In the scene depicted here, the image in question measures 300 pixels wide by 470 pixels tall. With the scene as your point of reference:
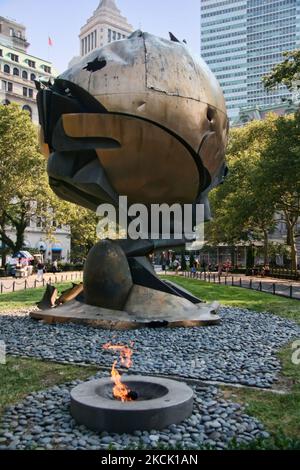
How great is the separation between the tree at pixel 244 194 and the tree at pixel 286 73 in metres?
3.94

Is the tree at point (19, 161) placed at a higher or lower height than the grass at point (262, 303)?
higher

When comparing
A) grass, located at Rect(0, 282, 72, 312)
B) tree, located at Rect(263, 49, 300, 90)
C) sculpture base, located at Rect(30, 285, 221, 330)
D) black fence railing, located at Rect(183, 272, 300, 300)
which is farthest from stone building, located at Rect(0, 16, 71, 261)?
sculpture base, located at Rect(30, 285, 221, 330)

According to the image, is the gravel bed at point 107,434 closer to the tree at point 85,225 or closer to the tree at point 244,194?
the tree at point 244,194

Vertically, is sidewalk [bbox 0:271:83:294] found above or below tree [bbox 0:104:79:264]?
below

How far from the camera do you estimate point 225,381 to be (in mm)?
7535

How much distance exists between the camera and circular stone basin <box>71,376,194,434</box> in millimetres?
5305

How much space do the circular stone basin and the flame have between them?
0.41 feet

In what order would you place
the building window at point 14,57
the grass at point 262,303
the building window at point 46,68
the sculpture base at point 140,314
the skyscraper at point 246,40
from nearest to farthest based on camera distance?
the sculpture base at point 140,314
the grass at point 262,303
the building window at point 14,57
the building window at point 46,68
the skyscraper at point 246,40

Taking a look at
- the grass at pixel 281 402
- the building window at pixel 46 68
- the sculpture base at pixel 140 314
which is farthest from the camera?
the building window at pixel 46 68

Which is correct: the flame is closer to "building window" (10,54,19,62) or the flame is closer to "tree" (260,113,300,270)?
"tree" (260,113,300,270)

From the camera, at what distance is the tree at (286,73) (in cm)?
2933

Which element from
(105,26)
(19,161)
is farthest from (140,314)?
(105,26)

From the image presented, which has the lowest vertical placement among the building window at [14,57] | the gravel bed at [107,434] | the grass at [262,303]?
Answer: the grass at [262,303]

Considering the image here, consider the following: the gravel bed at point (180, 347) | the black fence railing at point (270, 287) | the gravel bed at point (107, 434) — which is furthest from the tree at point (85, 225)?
the gravel bed at point (107, 434)
